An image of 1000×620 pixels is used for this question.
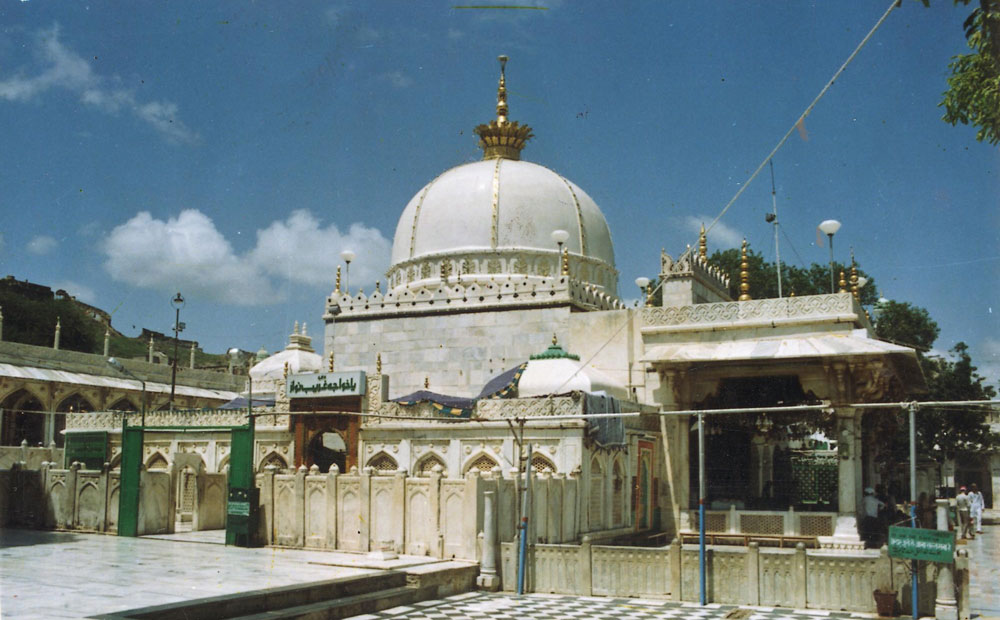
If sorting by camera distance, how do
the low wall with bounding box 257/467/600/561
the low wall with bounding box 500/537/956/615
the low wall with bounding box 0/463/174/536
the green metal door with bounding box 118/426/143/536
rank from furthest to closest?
the low wall with bounding box 0/463/174/536 < the green metal door with bounding box 118/426/143/536 < the low wall with bounding box 257/467/600/561 < the low wall with bounding box 500/537/956/615

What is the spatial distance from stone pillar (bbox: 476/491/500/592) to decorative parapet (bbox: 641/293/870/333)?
819 centimetres

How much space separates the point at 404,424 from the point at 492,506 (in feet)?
19.4

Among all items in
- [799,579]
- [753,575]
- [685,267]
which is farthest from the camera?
[685,267]

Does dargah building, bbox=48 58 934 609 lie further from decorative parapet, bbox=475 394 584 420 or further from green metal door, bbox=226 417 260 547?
green metal door, bbox=226 417 260 547

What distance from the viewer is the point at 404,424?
20.0m

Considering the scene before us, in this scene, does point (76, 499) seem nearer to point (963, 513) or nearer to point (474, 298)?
point (474, 298)

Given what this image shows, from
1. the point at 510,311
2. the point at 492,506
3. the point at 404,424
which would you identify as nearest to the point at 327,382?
the point at 404,424

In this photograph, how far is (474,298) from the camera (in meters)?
25.1

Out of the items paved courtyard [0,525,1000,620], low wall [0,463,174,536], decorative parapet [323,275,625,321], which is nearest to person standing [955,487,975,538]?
paved courtyard [0,525,1000,620]

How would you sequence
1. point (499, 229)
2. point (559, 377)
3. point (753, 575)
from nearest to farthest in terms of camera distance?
point (753, 575)
point (559, 377)
point (499, 229)

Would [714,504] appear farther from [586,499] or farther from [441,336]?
[441,336]

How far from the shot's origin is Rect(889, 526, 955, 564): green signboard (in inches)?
448

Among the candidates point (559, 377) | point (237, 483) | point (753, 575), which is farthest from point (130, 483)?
point (753, 575)

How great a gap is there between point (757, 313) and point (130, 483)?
13.2 meters
